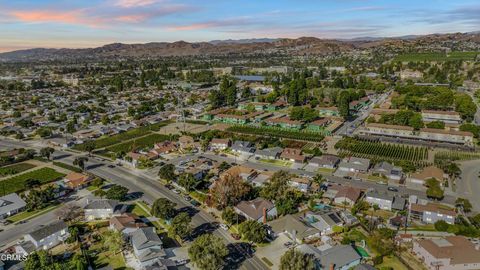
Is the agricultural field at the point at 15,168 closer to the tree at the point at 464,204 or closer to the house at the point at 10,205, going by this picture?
the house at the point at 10,205

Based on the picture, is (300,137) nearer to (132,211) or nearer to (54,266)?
(132,211)

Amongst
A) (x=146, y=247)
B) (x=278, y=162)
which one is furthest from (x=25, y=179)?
(x=278, y=162)

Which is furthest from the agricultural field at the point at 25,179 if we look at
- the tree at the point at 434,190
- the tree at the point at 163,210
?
the tree at the point at 434,190

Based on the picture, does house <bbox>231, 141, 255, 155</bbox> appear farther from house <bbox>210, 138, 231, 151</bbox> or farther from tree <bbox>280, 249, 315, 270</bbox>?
tree <bbox>280, 249, 315, 270</bbox>

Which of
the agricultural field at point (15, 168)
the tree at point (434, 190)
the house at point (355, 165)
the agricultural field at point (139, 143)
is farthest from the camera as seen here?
the agricultural field at point (139, 143)

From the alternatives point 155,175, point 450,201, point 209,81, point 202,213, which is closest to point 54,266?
point 202,213
